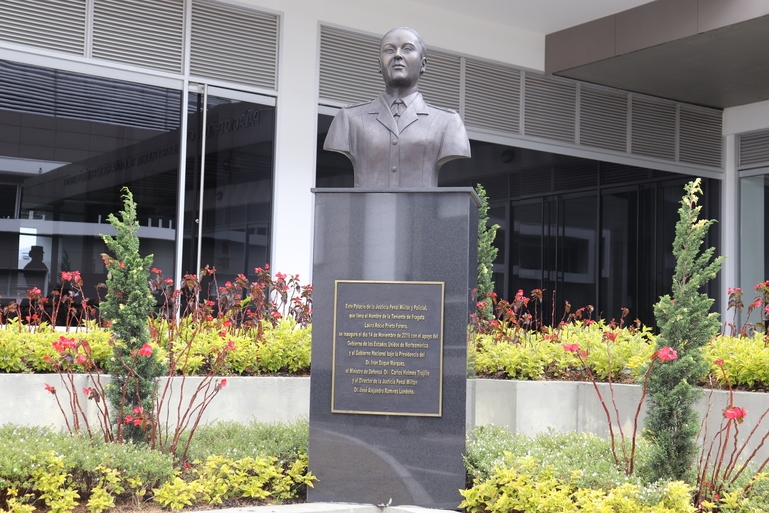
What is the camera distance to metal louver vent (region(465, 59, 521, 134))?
13188 mm

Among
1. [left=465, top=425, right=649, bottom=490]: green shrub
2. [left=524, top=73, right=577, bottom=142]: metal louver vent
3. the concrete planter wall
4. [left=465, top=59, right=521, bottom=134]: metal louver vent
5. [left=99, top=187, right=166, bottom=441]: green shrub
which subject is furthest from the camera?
[left=524, top=73, right=577, bottom=142]: metal louver vent

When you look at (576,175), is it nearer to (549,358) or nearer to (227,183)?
(227,183)

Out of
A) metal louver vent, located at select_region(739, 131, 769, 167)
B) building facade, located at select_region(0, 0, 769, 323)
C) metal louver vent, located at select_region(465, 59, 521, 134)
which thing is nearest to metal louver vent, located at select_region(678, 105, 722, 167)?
building facade, located at select_region(0, 0, 769, 323)

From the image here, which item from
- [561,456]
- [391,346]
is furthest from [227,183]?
[561,456]

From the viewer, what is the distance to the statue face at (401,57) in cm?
564

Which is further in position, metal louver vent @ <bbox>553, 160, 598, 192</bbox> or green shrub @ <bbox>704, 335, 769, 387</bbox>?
metal louver vent @ <bbox>553, 160, 598, 192</bbox>

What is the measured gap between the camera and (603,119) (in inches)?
575

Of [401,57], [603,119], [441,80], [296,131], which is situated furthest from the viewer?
[603,119]

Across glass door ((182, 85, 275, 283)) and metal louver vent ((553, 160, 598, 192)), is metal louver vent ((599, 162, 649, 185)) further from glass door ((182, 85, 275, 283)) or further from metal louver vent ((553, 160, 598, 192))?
glass door ((182, 85, 275, 283))

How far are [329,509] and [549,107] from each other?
1033 centimetres

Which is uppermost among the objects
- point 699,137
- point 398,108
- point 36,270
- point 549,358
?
point 699,137

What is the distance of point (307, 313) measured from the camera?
335 inches

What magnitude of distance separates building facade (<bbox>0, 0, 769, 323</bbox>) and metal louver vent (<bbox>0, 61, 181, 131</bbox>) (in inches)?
0.7

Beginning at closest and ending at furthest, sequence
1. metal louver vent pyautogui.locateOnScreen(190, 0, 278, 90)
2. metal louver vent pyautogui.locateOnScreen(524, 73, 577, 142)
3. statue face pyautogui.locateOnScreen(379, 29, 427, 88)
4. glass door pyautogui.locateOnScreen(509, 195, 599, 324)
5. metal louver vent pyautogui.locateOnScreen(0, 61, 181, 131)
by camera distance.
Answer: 1. statue face pyautogui.locateOnScreen(379, 29, 427, 88)
2. metal louver vent pyautogui.locateOnScreen(0, 61, 181, 131)
3. metal louver vent pyautogui.locateOnScreen(190, 0, 278, 90)
4. metal louver vent pyautogui.locateOnScreen(524, 73, 577, 142)
5. glass door pyautogui.locateOnScreen(509, 195, 599, 324)
